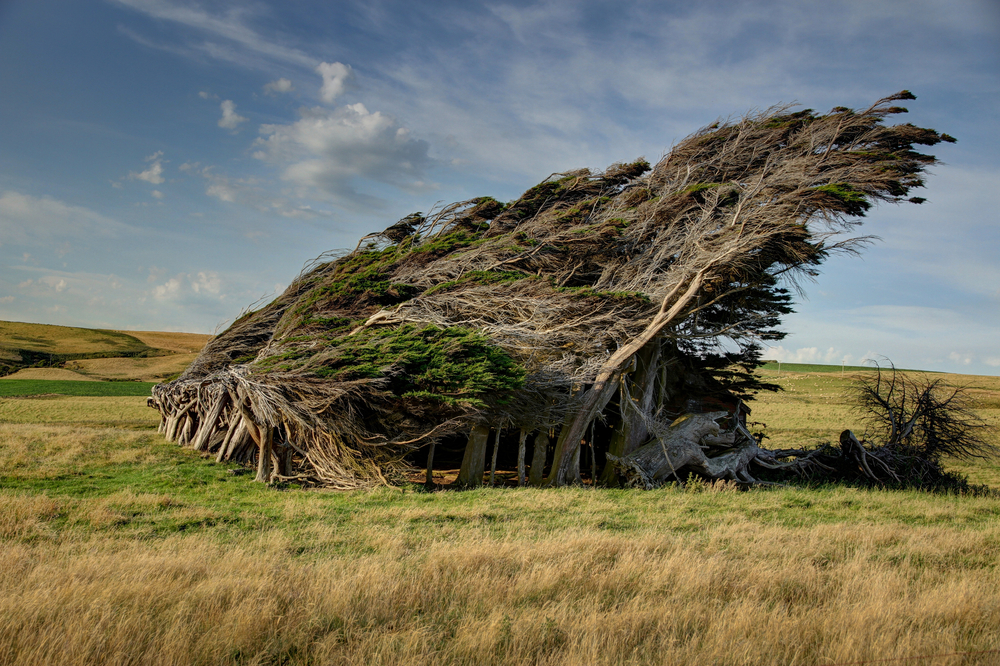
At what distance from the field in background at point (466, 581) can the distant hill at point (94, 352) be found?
5154 centimetres

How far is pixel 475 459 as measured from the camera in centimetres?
1460

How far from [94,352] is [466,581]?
77.6 m

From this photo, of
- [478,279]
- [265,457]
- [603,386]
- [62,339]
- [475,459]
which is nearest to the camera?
[265,457]

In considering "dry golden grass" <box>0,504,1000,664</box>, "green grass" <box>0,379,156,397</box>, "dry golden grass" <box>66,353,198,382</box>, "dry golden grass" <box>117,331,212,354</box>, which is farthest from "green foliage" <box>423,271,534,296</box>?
"dry golden grass" <box>117,331,212,354</box>

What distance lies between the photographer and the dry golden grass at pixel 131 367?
57.1 metres

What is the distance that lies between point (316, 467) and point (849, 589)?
395 inches

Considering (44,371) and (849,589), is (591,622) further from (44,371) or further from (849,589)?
(44,371)

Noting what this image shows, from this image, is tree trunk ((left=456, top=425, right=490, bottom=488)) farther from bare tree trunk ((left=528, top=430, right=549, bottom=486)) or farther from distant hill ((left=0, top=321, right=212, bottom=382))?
distant hill ((left=0, top=321, right=212, bottom=382))

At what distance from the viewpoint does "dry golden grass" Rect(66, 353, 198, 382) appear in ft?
187

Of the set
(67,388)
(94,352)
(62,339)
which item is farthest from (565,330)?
(62,339)

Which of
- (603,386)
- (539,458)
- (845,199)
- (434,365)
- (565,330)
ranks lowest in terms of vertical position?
(539,458)

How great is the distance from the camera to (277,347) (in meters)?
14.9

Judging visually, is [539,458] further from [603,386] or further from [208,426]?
[208,426]

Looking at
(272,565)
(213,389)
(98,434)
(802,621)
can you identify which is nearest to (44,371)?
(98,434)
